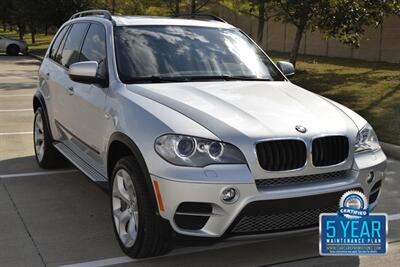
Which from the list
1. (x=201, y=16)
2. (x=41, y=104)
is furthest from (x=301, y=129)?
(x=41, y=104)

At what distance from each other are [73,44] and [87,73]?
5.06 feet

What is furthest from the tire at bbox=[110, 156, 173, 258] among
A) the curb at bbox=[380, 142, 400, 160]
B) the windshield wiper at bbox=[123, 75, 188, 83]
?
the curb at bbox=[380, 142, 400, 160]

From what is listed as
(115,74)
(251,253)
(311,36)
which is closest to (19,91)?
(115,74)

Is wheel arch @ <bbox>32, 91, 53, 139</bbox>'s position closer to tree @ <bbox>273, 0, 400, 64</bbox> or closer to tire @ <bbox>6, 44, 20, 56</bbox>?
tree @ <bbox>273, 0, 400, 64</bbox>

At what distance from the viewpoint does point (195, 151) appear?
136 inches

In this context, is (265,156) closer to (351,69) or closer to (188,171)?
(188,171)

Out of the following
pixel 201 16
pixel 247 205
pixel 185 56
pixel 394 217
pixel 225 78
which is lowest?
pixel 394 217

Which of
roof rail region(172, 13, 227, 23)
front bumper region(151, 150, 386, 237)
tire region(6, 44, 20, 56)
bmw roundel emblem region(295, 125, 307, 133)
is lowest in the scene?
tire region(6, 44, 20, 56)

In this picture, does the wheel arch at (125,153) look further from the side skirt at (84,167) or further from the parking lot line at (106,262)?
the parking lot line at (106,262)

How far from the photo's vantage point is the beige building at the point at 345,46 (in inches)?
837

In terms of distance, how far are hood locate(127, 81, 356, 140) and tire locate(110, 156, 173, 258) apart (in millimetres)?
574

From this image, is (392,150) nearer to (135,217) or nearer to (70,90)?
(70,90)

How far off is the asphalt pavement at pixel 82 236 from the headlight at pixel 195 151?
525 mm

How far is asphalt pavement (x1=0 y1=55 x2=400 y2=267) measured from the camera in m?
3.94
